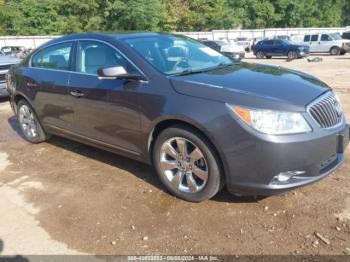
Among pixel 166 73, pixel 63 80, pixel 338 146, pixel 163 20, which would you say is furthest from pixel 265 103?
pixel 163 20

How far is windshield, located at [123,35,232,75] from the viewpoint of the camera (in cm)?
410

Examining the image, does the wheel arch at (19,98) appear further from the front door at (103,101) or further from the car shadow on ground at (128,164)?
the front door at (103,101)

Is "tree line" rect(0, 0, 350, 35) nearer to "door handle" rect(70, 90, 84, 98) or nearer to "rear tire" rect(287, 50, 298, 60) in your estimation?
"rear tire" rect(287, 50, 298, 60)

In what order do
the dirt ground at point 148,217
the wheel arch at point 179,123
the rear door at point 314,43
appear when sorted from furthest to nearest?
the rear door at point 314,43, the wheel arch at point 179,123, the dirt ground at point 148,217

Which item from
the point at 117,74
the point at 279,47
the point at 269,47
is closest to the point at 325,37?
the point at 279,47

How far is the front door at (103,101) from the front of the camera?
4.07 m

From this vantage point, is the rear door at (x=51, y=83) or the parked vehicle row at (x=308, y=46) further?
the parked vehicle row at (x=308, y=46)

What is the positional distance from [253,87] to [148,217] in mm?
1543

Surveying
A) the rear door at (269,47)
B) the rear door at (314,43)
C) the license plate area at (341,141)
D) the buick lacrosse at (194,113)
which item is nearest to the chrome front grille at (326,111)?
the buick lacrosse at (194,113)

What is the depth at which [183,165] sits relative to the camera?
3.79 meters

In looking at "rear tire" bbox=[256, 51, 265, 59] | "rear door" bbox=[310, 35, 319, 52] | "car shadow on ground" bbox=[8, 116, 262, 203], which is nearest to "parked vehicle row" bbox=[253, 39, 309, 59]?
"rear tire" bbox=[256, 51, 265, 59]

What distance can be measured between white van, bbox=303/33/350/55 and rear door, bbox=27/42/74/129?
24.7 metres

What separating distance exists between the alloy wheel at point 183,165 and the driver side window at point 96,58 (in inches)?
36.5

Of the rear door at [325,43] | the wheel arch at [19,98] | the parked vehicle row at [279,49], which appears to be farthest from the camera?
the rear door at [325,43]
